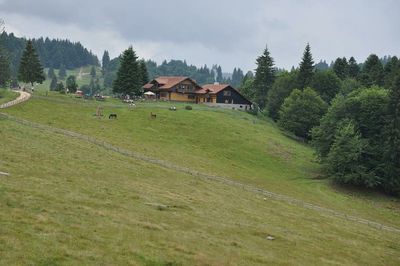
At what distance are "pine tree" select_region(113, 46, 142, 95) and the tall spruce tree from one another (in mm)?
38037

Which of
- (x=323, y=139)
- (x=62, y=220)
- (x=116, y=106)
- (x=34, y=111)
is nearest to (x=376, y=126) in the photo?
(x=323, y=139)

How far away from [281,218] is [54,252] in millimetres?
22301

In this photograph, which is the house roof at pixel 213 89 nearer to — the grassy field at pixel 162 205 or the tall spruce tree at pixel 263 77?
the tall spruce tree at pixel 263 77

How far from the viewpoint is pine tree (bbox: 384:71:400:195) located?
64875 millimetres

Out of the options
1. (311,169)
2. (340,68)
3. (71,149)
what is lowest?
(311,169)

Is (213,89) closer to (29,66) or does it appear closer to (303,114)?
(303,114)

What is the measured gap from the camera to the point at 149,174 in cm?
4484

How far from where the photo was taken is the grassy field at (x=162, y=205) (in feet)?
70.7

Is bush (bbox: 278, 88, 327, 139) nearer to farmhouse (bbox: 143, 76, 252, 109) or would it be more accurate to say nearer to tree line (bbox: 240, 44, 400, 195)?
tree line (bbox: 240, 44, 400, 195)

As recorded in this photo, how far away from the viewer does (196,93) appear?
394 ft

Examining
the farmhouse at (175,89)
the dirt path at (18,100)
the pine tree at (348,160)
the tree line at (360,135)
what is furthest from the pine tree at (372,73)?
the dirt path at (18,100)

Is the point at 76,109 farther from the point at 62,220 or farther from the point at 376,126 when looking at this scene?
the point at 62,220

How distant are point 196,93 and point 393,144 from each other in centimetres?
6223

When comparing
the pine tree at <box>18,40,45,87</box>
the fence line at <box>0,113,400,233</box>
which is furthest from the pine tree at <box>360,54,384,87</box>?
the pine tree at <box>18,40,45,87</box>
